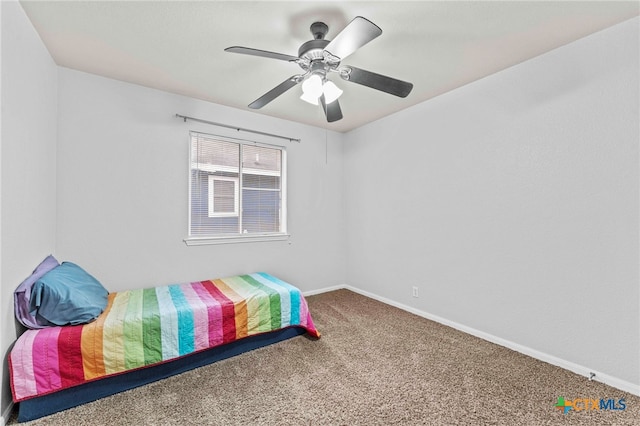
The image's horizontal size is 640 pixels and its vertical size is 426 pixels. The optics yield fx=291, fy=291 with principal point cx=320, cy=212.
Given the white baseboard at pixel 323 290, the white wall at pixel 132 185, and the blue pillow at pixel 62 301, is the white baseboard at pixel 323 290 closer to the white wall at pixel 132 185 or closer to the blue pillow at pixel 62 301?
the white wall at pixel 132 185

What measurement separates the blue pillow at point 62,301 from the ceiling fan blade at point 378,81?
2372 mm

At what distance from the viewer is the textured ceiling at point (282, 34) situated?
1.79 meters

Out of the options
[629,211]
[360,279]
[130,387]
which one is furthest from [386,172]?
[130,387]

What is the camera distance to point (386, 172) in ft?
12.2

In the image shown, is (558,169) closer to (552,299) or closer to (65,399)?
(552,299)

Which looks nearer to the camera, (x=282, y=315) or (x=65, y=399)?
(x=65, y=399)

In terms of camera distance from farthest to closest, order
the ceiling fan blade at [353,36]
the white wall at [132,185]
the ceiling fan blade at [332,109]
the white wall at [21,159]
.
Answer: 1. the white wall at [132,185]
2. the ceiling fan blade at [332,109]
3. the white wall at [21,159]
4. the ceiling fan blade at [353,36]

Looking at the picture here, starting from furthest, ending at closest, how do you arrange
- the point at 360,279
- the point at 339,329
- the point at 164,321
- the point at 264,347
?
1. the point at 360,279
2. the point at 339,329
3. the point at 264,347
4. the point at 164,321

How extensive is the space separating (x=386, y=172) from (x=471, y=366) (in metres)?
2.28

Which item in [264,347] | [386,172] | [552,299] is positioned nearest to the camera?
[552,299]

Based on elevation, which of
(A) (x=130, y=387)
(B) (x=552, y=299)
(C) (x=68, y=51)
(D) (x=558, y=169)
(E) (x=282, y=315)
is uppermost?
(C) (x=68, y=51)

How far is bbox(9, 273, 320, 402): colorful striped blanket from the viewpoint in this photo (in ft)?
5.64

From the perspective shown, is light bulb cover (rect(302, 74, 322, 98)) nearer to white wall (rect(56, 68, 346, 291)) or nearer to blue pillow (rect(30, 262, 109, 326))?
white wall (rect(56, 68, 346, 291))

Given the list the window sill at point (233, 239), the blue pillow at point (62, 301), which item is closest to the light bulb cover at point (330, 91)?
the window sill at point (233, 239)
